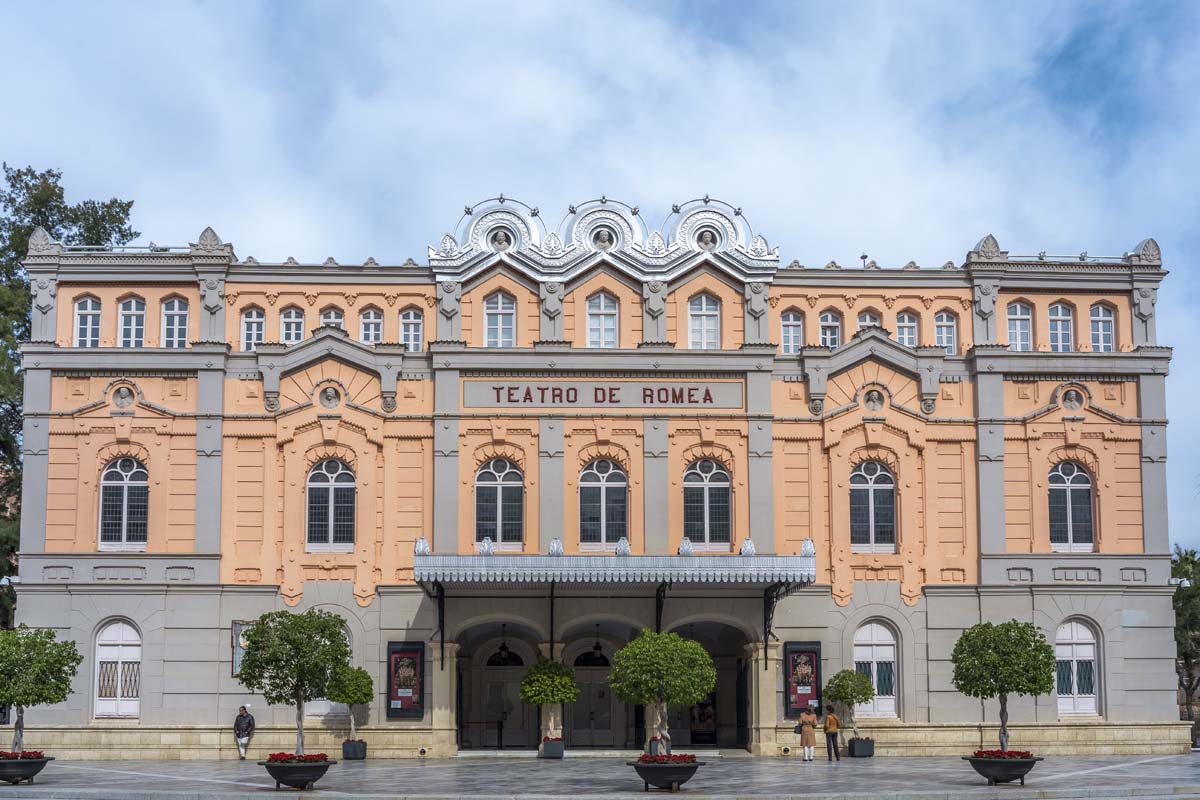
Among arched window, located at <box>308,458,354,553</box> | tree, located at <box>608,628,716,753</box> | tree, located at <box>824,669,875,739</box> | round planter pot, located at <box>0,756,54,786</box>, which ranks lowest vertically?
round planter pot, located at <box>0,756,54,786</box>

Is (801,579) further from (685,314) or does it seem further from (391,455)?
(391,455)

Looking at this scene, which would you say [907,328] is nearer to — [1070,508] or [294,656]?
[1070,508]

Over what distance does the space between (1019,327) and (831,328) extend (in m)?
5.86

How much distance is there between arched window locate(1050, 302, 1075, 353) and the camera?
45.3m

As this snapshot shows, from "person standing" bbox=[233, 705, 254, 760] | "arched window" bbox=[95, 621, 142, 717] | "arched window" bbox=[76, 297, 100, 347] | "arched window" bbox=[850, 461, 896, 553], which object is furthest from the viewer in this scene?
"arched window" bbox=[76, 297, 100, 347]

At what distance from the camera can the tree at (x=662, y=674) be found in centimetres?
3422

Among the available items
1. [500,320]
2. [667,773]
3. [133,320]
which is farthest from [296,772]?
[133,320]

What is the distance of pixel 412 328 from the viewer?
44.7m

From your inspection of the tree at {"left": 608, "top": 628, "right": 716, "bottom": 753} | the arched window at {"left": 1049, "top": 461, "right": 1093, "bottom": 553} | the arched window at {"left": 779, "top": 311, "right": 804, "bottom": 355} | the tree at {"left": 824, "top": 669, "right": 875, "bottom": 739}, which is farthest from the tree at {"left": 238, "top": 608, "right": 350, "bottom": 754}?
the arched window at {"left": 1049, "top": 461, "right": 1093, "bottom": 553}

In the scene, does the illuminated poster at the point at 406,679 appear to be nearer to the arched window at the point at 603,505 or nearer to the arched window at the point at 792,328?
the arched window at the point at 603,505

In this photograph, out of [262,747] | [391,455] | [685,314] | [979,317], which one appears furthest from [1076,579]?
[262,747]

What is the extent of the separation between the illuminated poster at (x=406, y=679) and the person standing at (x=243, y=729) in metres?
3.92

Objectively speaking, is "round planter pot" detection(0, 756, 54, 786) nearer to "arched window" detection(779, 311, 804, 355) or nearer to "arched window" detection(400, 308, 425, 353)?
"arched window" detection(400, 308, 425, 353)

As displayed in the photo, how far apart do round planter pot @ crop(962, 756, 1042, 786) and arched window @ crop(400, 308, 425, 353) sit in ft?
67.5
